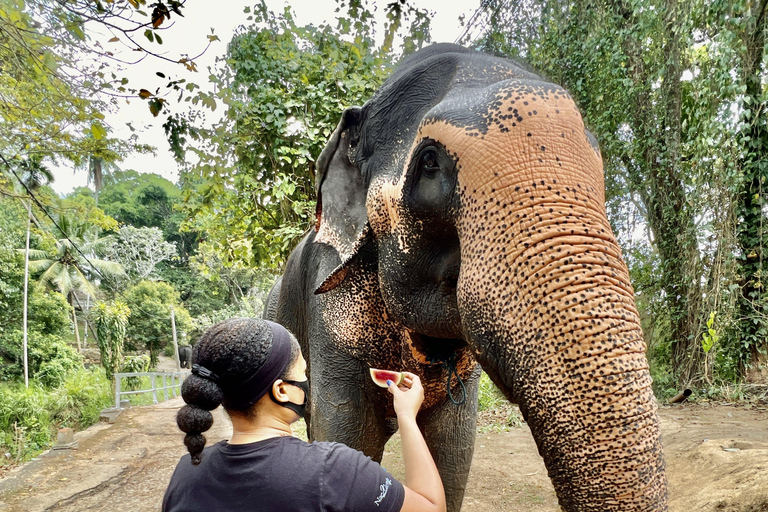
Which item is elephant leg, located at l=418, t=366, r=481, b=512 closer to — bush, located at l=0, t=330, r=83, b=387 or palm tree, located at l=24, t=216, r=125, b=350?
bush, located at l=0, t=330, r=83, b=387

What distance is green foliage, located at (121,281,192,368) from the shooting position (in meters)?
25.3

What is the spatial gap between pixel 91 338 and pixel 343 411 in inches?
1460

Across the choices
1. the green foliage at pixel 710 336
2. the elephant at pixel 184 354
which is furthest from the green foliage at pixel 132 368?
the green foliage at pixel 710 336

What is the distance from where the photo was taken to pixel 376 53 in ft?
17.7

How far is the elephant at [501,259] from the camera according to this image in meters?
1.12

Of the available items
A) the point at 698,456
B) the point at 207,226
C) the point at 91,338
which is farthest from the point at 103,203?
the point at 698,456

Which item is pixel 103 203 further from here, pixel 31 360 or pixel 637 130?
pixel 637 130

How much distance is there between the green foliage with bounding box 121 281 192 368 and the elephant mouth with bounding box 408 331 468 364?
2553 centimetres

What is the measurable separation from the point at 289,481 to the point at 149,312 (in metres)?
26.6

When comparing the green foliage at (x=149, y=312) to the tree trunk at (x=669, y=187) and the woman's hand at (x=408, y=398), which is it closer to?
the tree trunk at (x=669, y=187)

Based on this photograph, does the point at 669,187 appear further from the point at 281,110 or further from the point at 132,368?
the point at 132,368

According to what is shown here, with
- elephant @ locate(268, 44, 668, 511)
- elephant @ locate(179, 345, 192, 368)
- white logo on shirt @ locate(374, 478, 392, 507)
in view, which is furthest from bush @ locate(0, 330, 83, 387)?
white logo on shirt @ locate(374, 478, 392, 507)

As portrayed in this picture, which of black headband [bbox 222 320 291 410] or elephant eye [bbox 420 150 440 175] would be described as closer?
black headband [bbox 222 320 291 410]

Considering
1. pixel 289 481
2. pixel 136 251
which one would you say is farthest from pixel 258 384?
pixel 136 251
